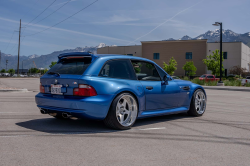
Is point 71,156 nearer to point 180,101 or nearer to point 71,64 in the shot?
point 71,64

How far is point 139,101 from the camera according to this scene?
566 centimetres

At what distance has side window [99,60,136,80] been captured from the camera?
216 inches

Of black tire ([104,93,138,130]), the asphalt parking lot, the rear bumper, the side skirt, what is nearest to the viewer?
the asphalt parking lot

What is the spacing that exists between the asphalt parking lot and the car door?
46 cm

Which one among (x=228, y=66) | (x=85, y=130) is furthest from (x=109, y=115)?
(x=228, y=66)

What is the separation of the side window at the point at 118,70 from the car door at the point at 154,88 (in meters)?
0.19

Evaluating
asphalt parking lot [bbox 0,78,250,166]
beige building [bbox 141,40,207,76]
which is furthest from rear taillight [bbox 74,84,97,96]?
beige building [bbox 141,40,207,76]

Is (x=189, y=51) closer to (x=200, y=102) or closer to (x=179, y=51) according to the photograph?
(x=179, y=51)

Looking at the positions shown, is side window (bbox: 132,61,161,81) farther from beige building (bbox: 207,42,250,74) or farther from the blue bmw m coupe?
beige building (bbox: 207,42,250,74)

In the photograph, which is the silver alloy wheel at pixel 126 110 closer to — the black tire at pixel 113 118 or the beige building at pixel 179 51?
the black tire at pixel 113 118

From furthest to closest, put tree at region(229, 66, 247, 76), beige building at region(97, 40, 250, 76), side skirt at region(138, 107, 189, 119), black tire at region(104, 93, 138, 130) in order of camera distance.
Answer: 1. beige building at region(97, 40, 250, 76)
2. tree at region(229, 66, 247, 76)
3. side skirt at region(138, 107, 189, 119)
4. black tire at region(104, 93, 138, 130)

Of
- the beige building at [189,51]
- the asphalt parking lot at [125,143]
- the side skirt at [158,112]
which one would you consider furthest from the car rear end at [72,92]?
the beige building at [189,51]

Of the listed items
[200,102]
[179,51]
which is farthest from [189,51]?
[200,102]

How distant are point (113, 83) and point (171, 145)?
167 cm
